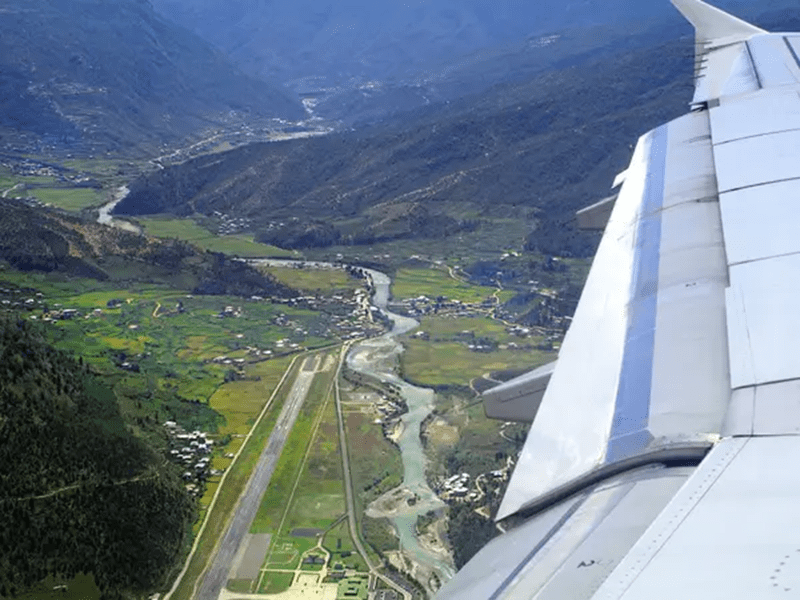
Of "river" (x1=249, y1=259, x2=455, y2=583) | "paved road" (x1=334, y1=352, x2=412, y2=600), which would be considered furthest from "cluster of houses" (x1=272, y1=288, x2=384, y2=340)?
"paved road" (x1=334, y1=352, x2=412, y2=600)

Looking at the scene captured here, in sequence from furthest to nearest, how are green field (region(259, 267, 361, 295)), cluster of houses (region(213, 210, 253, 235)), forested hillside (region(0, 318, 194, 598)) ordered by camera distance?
1. cluster of houses (region(213, 210, 253, 235))
2. green field (region(259, 267, 361, 295))
3. forested hillside (region(0, 318, 194, 598))

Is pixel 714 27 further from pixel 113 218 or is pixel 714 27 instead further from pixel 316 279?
pixel 113 218

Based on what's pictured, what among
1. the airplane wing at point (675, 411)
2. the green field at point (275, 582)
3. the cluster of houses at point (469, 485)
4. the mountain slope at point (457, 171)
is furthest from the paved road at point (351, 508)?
the mountain slope at point (457, 171)

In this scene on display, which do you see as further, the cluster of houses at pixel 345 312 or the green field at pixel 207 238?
the green field at pixel 207 238

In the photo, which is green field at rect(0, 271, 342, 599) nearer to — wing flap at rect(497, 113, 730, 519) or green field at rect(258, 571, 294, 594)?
green field at rect(258, 571, 294, 594)

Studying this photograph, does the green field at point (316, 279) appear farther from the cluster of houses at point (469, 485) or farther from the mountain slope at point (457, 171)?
the cluster of houses at point (469, 485)

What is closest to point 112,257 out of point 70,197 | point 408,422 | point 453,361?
point 453,361
